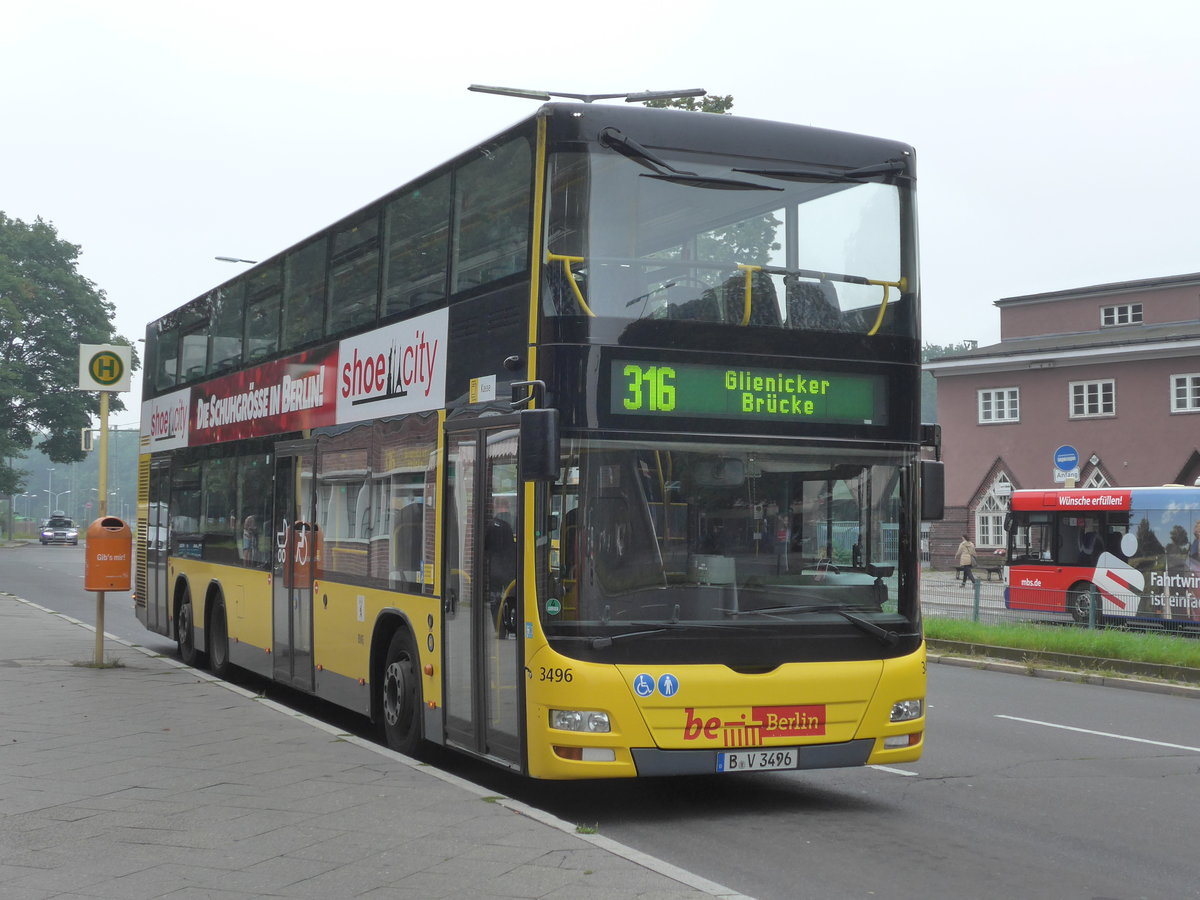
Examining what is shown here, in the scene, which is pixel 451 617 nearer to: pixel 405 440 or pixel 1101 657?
pixel 405 440

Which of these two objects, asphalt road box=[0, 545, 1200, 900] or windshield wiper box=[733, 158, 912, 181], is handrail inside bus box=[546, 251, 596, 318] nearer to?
windshield wiper box=[733, 158, 912, 181]

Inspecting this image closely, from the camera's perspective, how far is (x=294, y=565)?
42.6ft

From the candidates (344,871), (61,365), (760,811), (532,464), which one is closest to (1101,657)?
(760,811)

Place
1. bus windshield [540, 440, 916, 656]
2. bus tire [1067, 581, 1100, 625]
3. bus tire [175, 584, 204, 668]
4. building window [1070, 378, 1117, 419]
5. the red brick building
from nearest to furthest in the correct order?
1. bus windshield [540, 440, 916, 656]
2. bus tire [175, 584, 204, 668]
3. bus tire [1067, 581, 1100, 625]
4. the red brick building
5. building window [1070, 378, 1117, 419]

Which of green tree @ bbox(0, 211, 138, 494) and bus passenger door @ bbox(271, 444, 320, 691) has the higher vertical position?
green tree @ bbox(0, 211, 138, 494)

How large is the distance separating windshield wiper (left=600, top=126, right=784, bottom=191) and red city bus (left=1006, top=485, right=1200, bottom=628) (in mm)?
16187

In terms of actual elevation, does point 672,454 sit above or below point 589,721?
above

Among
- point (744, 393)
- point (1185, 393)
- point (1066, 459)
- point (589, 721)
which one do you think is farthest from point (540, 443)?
point (1185, 393)

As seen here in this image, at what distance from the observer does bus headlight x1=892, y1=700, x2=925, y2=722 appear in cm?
866

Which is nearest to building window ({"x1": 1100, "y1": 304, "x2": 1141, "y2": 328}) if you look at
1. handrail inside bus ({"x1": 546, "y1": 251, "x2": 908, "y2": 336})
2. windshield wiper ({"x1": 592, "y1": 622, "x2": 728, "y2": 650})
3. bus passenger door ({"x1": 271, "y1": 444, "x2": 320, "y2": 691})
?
bus passenger door ({"x1": 271, "y1": 444, "x2": 320, "y2": 691})

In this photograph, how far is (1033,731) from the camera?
12914 millimetres

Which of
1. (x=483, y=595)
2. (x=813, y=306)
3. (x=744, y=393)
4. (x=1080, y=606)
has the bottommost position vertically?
(x=1080, y=606)

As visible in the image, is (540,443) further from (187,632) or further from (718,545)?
(187,632)

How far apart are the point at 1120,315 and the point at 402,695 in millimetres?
51173
